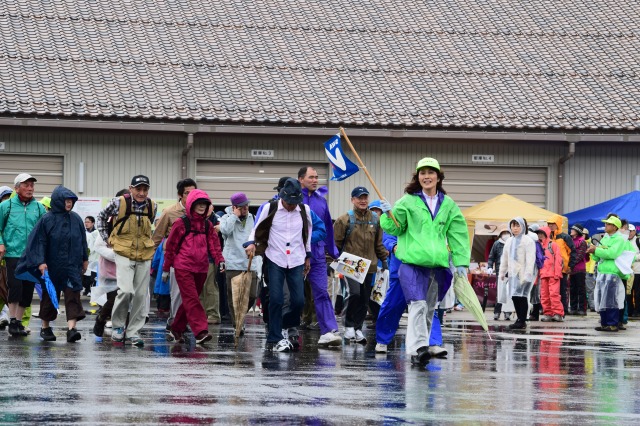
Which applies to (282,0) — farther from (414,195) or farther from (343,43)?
(414,195)

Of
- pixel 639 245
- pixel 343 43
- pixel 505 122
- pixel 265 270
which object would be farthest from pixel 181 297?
pixel 343 43

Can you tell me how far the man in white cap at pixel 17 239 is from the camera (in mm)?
15086

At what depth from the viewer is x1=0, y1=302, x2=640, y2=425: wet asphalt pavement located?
806 cm

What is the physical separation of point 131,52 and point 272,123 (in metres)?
4.85

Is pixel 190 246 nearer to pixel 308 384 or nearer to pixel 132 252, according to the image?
pixel 132 252

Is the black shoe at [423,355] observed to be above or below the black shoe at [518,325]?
below

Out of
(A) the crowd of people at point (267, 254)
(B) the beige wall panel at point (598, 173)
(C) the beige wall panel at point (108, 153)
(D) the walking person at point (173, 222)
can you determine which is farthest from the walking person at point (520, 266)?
(C) the beige wall panel at point (108, 153)

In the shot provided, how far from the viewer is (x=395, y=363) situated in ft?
39.9

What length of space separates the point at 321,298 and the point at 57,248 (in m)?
2.83

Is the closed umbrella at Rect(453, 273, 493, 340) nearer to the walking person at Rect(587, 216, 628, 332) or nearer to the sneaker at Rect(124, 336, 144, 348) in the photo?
the sneaker at Rect(124, 336, 144, 348)

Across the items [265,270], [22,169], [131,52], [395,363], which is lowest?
[395,363]

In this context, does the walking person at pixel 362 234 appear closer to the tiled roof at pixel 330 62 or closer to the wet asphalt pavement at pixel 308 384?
the wet asphalt pavement at pixel 308 384

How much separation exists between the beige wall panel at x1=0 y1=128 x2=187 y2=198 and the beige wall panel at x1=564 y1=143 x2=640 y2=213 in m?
8.90

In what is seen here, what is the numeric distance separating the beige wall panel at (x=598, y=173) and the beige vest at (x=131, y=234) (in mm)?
18272
